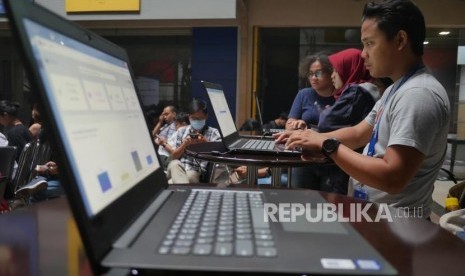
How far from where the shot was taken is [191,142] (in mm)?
3184

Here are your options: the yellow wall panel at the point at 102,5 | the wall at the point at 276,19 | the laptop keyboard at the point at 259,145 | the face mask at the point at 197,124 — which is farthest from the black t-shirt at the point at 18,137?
the laptop keyboard at the point at 259,145

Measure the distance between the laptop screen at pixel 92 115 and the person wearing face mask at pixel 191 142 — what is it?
2.41 m

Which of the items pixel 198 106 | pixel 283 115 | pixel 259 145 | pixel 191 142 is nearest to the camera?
pixel 259 145

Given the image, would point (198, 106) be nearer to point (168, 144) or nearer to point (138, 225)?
point (168, 144)

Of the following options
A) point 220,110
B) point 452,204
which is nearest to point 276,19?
point 220,110

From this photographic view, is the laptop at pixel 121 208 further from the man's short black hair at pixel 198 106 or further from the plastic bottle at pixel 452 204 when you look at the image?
the man's short black hair at pixel 198 106

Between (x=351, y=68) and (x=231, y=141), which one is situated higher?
(x=351, y=68)

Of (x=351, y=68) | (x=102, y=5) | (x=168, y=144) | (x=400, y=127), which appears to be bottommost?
(x=168, y=144)

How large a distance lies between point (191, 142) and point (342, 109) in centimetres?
160

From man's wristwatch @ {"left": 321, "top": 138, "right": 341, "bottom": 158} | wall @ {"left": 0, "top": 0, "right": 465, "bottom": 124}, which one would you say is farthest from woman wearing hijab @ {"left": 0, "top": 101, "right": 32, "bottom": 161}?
man's wristwatch @ {"left": 321, "top": 138, "right": 341, "bottom": 158}

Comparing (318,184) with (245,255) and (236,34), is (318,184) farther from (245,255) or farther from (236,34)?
(236,34)

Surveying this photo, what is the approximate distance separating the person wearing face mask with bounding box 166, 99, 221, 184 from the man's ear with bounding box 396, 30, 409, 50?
6.72ft

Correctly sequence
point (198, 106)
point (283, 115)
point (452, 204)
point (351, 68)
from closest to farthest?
point (452, 204), point (351, 68), point (198, 106), point (283, 115)

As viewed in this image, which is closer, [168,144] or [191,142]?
[191,142]
